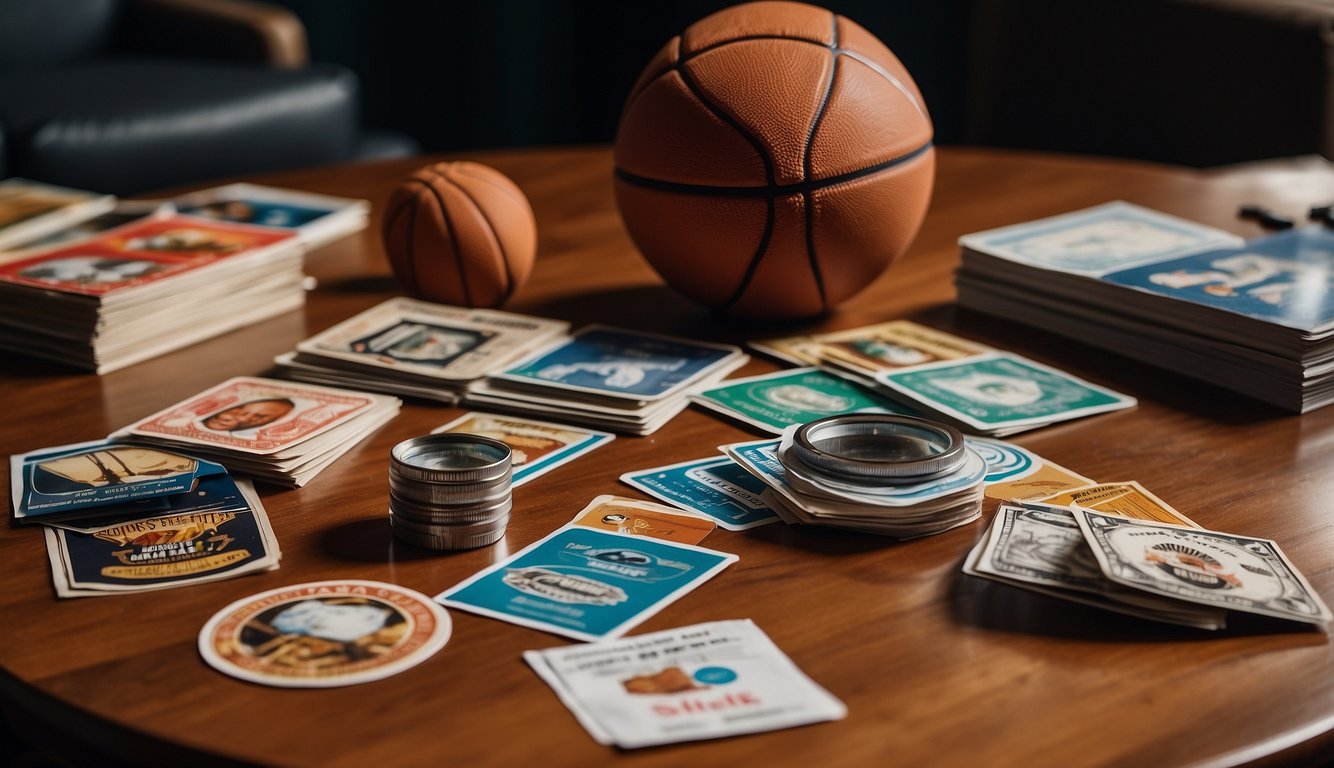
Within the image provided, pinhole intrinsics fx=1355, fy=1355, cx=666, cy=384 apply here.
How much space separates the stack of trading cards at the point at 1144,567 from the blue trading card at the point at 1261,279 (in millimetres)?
367

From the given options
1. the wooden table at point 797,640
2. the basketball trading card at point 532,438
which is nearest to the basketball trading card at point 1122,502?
the wooden table at point 797,640

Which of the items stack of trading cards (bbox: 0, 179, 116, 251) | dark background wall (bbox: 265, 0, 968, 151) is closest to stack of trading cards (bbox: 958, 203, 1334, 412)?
stack of trading cards (bbox: 0, 179, 116, 251)

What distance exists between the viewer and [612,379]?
4.08 feet

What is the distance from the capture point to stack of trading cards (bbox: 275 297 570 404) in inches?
49.1

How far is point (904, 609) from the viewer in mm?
873

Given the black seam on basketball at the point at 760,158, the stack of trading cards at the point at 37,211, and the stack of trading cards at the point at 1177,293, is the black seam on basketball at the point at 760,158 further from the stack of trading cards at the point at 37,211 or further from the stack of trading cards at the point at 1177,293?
the stack of trading cards at the point at 37,211

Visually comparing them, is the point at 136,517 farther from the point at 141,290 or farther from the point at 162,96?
the point at 162,96

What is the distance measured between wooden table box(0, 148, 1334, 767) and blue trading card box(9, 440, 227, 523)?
40 millimetres

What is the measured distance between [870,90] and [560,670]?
0.75m

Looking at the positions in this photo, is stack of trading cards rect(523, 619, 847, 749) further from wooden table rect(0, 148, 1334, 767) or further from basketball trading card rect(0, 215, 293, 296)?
basketball trading card rect(0, 215, 293, 296)

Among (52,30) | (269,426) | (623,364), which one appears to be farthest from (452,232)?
(52,30)

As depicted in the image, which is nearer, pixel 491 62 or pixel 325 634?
pixel 325 634

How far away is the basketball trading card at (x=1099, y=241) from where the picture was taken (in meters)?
1.44

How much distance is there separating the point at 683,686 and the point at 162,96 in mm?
2660
